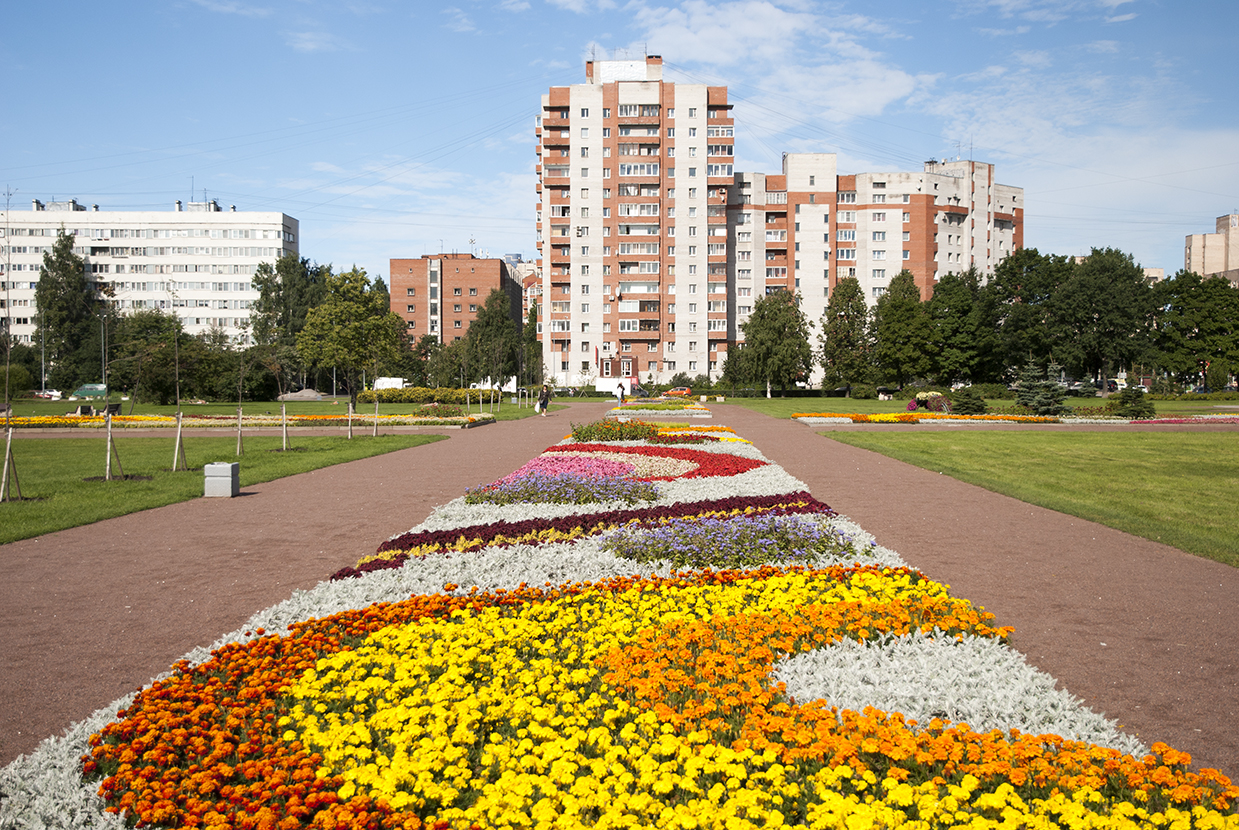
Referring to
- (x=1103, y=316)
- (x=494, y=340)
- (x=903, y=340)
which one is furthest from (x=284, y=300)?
(x=1103, y=316)

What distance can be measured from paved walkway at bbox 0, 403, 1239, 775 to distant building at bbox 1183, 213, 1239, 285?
17926 centimetres

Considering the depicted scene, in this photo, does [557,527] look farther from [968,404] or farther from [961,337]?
[961,337]

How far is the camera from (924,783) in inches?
162

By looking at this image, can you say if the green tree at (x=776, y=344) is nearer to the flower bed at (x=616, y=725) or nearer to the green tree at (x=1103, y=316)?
the green tree at (x=1103, y=316)

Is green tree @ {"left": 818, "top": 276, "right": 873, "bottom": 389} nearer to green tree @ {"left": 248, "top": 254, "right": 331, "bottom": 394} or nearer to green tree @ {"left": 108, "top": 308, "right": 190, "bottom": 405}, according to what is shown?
green tree @ {"left": 248, "top": 254, "right": 331, "bottom": 394}

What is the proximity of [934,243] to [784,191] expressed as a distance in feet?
69.0

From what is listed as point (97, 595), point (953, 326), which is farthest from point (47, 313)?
point (97, 595)

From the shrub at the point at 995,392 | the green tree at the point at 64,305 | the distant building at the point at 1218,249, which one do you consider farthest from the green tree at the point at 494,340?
the distant building at the point at 1218,249

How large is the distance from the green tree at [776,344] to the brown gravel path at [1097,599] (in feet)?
204

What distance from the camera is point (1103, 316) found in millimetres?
78562

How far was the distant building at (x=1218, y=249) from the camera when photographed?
154m

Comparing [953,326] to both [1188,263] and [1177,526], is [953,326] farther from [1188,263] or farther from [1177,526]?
[1188,263]

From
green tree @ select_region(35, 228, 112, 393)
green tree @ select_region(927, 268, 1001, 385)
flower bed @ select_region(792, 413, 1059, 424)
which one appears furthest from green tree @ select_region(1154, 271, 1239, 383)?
green tree @ select_region(35, 228, 112, 393)

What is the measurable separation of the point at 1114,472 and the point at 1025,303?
76.8 metres
